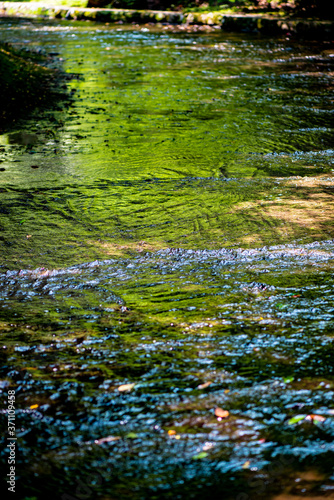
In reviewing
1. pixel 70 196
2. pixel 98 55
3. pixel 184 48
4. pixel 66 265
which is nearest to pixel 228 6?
pixel 184 48

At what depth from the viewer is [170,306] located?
3416mm

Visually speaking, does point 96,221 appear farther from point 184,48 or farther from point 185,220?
point 184,48

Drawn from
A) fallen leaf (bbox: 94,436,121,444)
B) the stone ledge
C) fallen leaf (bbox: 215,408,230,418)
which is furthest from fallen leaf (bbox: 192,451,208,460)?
the stone ledge

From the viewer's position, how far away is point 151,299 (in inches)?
137

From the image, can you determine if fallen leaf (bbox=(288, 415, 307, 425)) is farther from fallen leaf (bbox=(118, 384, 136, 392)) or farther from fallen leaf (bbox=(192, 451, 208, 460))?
fallen leaf (bbox=(118, 384, 136, 392))

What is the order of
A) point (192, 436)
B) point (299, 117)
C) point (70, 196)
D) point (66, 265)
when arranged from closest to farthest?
point (192, 436), point (66, 265), point (70, 196), point (299, 117)

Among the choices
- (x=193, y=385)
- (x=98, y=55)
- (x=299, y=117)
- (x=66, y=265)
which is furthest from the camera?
(x=98, y=55)

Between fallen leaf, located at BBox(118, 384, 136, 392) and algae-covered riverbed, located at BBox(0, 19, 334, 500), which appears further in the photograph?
fallen leaf, located at BBox(118, 384, 136, 392)

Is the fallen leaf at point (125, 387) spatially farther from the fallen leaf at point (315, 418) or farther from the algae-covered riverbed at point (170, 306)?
the fallen leaf at point (315, 418)

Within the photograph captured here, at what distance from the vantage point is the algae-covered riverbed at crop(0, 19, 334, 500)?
92.4 inches

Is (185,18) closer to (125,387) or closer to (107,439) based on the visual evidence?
(125,387)

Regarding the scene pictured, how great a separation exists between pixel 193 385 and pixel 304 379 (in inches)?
23.1

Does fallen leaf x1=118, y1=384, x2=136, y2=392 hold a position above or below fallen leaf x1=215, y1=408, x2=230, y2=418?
above

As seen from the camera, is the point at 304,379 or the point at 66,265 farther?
the point at 66,265
